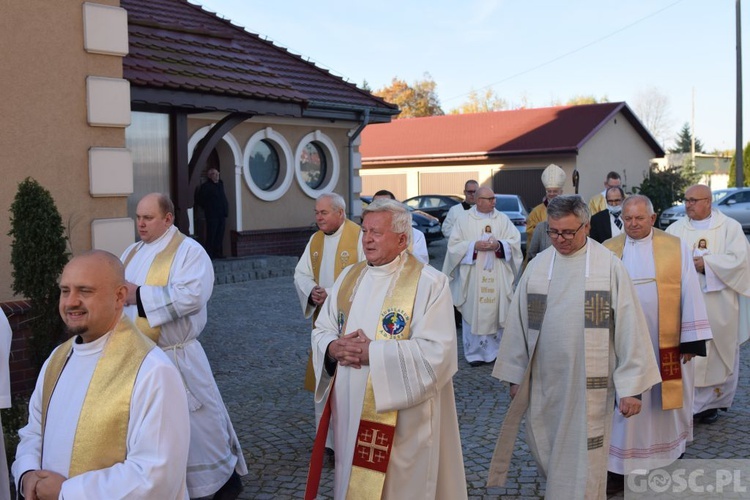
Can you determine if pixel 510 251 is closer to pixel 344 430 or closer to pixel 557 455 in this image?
pixel 557 455

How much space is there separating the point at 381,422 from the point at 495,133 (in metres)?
29.0

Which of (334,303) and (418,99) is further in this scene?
(418,99)

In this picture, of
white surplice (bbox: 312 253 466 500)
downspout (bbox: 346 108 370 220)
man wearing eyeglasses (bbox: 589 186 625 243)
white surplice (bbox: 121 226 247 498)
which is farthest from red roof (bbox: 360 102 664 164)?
white surplice (bbox: 312 253 466 500)

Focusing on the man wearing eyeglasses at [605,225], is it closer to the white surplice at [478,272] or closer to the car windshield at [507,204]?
the white surplice at [478,272]

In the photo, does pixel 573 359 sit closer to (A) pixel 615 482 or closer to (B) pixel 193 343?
(A) pixel 615 482

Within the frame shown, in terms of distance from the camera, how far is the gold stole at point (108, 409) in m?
2.70

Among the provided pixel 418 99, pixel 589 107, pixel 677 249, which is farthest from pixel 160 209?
pixel 418 99

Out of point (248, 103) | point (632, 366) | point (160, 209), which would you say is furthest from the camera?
point (248, 103)

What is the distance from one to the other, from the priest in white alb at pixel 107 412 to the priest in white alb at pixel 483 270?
20.5 ft

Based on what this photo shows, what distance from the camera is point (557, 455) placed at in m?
4.38

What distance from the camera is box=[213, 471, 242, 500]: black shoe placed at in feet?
15.7

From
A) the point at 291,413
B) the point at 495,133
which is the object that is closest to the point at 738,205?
the point at 495,133

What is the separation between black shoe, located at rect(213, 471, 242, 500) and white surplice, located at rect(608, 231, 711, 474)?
7.84 ft

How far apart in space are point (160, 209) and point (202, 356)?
960 mm
